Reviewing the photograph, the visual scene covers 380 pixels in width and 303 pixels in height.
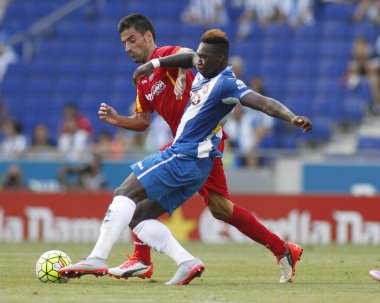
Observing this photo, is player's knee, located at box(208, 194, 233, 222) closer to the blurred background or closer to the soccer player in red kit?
the soccer player in red kit

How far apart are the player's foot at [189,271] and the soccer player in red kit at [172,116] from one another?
0.75 m

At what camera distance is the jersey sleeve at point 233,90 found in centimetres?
959

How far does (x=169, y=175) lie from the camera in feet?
32.4

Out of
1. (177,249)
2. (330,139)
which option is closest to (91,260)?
(177,249)

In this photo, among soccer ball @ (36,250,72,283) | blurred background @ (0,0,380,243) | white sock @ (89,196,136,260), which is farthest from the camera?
blurred background @ (0,0,380,243)

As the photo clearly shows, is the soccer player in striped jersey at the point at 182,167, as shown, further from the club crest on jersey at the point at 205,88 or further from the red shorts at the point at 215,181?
the red shorts at the point at 215,181

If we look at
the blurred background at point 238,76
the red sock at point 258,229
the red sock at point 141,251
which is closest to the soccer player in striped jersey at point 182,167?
the red sock at point 141,251

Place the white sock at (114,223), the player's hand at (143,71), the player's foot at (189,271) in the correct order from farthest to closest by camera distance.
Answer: the player's hand at (143,71) < the player's foot at (189,271) < the white sock at (114,223)

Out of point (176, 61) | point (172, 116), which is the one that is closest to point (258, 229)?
point (172, 116)

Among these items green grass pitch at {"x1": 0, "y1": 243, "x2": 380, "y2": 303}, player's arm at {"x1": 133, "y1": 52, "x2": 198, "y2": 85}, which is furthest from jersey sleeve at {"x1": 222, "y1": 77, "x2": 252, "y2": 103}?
green grass pitch at {"x1": 0, "y1": 243, "x2": 380, "y2": 303}

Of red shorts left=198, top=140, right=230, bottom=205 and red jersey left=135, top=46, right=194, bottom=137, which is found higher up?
red jersey left=135, top=46, right=194, bottom=137

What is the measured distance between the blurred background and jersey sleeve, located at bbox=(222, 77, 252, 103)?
32.5 feet

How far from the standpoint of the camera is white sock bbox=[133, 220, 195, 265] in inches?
389

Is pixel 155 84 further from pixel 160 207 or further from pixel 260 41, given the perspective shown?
pixel 260 41
